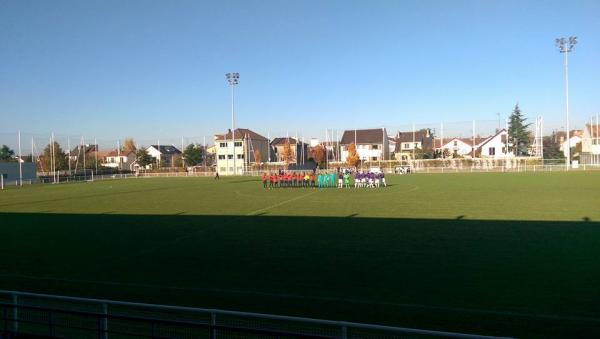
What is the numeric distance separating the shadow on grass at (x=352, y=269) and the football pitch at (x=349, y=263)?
32 mm

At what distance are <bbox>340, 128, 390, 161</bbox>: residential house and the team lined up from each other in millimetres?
49174

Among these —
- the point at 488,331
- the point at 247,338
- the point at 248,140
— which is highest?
the point at 248,140

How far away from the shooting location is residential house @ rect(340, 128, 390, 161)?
85.9 metres

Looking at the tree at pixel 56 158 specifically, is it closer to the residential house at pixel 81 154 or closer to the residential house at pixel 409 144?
the residential house at pixel 81 154

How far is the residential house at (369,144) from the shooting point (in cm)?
8594

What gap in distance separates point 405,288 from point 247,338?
407 centimetres

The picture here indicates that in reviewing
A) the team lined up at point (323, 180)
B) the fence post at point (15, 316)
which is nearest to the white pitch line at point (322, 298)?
the fence post at point (15, 316)

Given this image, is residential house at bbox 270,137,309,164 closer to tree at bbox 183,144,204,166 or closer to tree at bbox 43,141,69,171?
tree at bbox 183,144,204,166

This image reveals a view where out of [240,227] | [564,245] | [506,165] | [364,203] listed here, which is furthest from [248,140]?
[564,245]

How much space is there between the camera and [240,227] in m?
15.6

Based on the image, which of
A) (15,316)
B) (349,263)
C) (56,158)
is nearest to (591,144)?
(349,263)

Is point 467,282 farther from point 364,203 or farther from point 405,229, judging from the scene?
point 364,203

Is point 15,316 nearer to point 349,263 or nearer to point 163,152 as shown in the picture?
point 349,263

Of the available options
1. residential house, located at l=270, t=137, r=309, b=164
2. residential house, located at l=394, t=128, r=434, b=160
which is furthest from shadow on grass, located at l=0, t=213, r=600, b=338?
residential house, located at l=270, t=137, r=309, b=164
